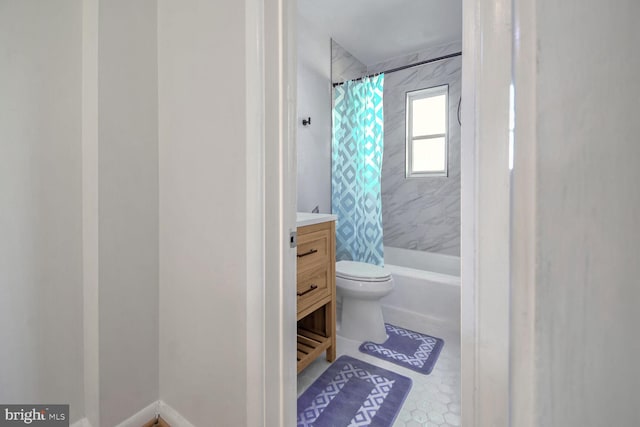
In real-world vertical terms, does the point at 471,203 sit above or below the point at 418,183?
below

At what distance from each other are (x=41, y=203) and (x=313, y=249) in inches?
44.7

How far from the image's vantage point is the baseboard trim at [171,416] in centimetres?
113

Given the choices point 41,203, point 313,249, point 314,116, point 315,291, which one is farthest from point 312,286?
point 314,116

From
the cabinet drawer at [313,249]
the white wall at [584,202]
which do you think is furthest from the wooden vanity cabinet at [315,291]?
the white wall at [584,202]

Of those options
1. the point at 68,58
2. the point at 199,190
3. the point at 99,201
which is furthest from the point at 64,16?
the point at 199,190

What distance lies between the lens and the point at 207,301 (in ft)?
3.39

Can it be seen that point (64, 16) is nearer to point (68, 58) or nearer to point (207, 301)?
point (68, 58)

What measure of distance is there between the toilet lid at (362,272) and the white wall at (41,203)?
1.44 metres

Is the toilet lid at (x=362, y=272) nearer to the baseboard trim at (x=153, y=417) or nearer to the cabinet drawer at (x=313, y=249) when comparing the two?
the cabinet drawer at (x=313, y=249)

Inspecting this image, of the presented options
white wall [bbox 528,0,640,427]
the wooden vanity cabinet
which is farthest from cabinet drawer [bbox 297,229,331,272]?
white wall [bbox 528,0,640,427]

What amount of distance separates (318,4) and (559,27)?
7.16 feet

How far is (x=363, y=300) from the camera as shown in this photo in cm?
191

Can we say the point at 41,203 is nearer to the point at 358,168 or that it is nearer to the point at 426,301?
the point at 358,168

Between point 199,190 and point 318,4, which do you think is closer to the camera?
point 199,190
